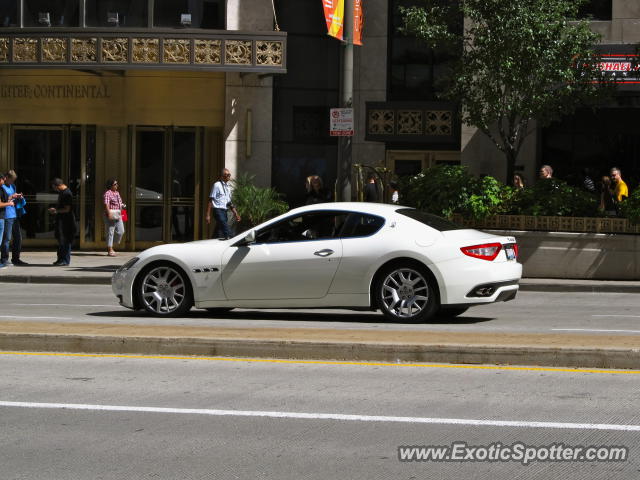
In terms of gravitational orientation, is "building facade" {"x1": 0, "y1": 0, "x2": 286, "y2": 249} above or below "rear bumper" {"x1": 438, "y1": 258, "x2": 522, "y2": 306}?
above

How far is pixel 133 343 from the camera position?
10.5 m

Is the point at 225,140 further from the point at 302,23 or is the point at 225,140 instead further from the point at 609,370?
the point at 609,370

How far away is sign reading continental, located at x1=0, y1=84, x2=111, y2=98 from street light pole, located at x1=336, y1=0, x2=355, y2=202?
8.16 metres

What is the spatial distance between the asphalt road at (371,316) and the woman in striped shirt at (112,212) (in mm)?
7209

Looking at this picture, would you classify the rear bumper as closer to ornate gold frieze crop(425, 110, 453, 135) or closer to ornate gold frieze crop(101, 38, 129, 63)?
ornate gold frieze crop(101, 38, 129, 63)

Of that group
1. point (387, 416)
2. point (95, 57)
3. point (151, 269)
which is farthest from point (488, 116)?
point (387, 416)

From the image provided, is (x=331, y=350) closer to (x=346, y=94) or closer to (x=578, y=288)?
(x=578, y=288)

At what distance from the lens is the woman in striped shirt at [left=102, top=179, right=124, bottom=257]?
1006 inches

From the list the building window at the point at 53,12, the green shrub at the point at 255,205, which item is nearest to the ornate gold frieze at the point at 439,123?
the green shrub at the point at 255,205

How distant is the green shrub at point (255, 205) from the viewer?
2486cm

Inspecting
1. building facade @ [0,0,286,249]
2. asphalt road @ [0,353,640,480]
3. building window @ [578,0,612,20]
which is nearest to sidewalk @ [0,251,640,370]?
asphalt road @ [0,353,640,480]

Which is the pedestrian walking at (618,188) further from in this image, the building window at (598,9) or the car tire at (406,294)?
the car tire at (406,294)

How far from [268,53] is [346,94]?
4.79 metres

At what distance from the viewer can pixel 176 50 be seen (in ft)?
83.0
